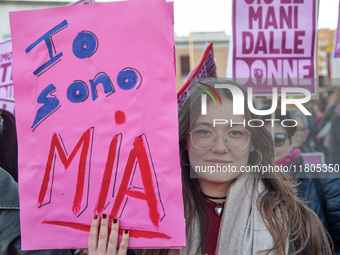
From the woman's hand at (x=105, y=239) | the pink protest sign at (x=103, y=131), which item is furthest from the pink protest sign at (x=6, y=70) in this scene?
the woman's hand at (x=105, y=239)

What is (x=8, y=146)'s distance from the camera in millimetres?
2123

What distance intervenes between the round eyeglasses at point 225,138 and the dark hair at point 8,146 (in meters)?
0.99

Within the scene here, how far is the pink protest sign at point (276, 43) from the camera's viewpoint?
2.64 metres

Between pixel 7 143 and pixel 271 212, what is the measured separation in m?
1.36

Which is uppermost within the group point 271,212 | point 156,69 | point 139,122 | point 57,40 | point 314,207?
point 57,40

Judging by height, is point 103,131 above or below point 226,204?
above

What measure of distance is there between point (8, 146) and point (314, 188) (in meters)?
1.66

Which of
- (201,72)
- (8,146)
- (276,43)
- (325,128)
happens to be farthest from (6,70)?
(325,128)

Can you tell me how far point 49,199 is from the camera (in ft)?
4.91

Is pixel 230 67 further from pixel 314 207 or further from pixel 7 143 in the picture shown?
pixel 7 143

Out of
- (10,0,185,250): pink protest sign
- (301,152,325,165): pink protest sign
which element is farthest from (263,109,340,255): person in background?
(10,0,185,250): pink protest sign

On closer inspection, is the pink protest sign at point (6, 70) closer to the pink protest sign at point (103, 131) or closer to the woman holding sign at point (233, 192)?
the pink protest sign at point (103, 131)

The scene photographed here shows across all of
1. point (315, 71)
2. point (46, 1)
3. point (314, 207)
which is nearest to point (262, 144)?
point (314, 207)

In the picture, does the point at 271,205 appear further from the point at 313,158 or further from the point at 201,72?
the point at 313,158
